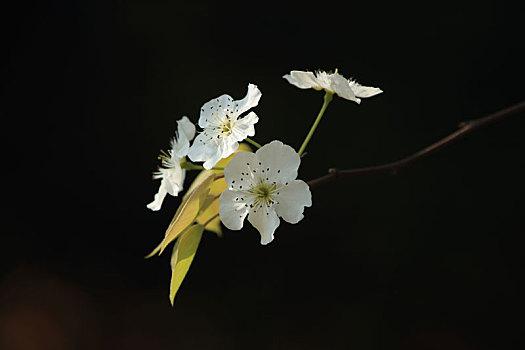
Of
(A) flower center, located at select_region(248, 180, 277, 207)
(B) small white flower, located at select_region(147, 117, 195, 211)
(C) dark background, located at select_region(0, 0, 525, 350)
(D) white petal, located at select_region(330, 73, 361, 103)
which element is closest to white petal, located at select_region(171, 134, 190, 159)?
(B) small white flower, located at select_region(147, 117, 195, 211)

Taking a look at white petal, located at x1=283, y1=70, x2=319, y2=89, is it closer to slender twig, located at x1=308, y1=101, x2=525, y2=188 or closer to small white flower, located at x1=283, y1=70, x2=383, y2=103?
small white flower, located at x1=283, y1=70, x2=383, y2=103

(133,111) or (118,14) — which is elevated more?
(118,14)

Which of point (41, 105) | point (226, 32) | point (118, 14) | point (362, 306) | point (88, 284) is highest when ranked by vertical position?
point (118, 14)

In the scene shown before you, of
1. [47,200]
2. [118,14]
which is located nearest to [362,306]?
[47,200]

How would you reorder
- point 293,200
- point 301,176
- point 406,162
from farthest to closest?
point 301,176, point 406,162, point 293,200

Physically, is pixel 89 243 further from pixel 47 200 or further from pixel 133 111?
pixel 133 111

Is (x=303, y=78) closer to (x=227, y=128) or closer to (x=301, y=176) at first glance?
(x=227, y=128)

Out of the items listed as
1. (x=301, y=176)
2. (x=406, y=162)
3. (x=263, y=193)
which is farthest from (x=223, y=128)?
(x=301, y=176)
